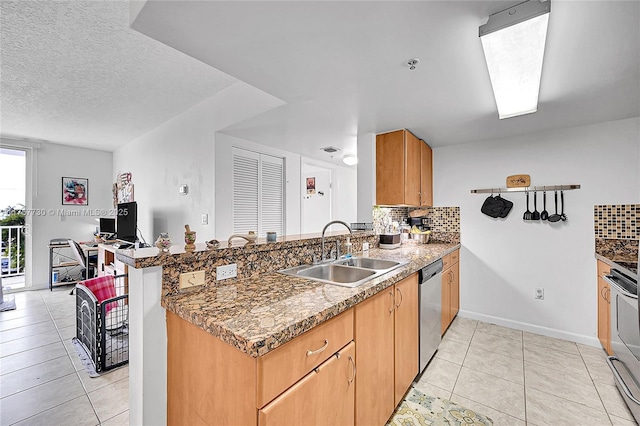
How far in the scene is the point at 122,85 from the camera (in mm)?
2738

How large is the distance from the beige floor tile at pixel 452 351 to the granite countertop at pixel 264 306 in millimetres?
1428

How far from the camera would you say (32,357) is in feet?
7.92

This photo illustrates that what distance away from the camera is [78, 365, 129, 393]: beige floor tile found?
202 cm

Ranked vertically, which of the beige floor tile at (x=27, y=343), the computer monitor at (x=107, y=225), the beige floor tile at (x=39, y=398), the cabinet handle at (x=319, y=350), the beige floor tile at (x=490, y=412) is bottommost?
the beige floor tile at (x=490, y=412)

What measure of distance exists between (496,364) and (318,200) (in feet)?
12.3

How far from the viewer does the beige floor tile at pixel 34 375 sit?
6.57 ft

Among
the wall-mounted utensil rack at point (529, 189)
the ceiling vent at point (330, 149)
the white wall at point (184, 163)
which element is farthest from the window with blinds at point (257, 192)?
the wall-mounted utensil rack at point (529, 189)

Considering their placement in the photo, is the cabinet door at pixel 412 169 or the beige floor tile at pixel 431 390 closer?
the beige floor tile at pixel 431 390

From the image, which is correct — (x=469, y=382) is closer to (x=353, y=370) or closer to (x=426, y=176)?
(x=353, y=370)

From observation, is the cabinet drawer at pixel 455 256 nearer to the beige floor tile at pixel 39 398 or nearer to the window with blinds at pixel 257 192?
the window with blinds at pixel 257 192

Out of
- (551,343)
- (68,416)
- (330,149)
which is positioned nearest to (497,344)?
(551,343)

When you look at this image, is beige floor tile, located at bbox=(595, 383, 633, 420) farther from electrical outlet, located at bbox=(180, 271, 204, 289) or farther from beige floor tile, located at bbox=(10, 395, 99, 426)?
beige floor tile, located at bbox=(10, 395, 99, 426)

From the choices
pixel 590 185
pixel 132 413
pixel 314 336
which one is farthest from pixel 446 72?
pixel 132 413

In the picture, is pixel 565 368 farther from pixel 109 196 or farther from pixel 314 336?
pixel 109 196
